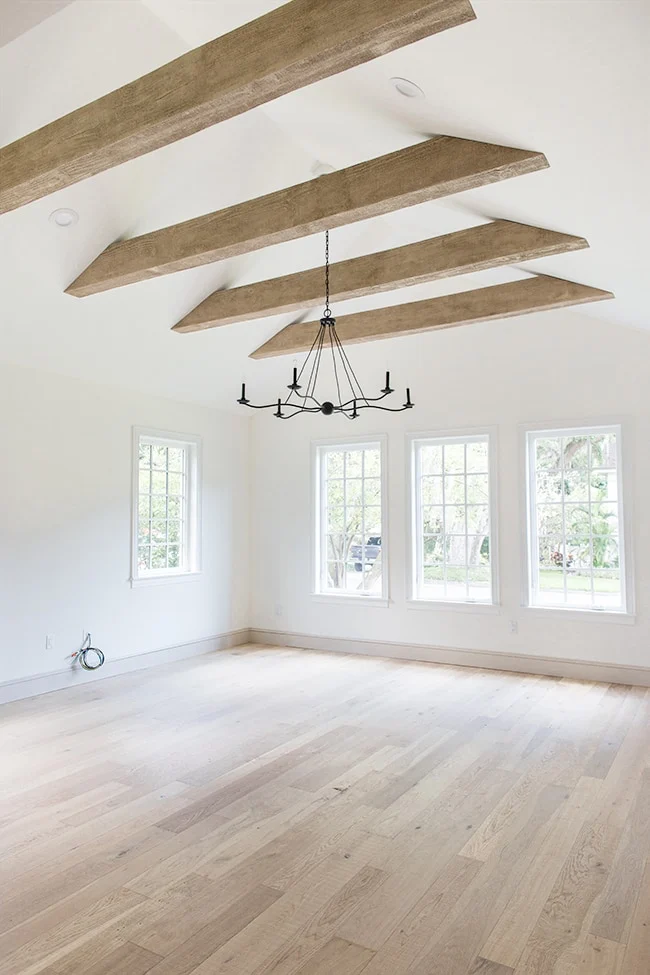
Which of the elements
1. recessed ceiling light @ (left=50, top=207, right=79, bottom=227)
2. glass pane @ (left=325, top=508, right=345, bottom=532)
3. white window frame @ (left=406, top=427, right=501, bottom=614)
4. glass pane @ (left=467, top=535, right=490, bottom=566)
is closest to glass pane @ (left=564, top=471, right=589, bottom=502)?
white window frame @ (left=406, top=427, right=501, bottom=614)

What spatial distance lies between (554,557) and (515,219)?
10.8 feet

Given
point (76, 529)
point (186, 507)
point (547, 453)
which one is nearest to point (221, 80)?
point (76, 529)

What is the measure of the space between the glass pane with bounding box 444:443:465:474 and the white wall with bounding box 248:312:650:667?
24cm

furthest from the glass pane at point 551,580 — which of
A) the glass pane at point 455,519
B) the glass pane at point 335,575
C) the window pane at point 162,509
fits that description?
the window pane at point 162,509

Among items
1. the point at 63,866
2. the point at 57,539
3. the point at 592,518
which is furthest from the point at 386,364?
the point at 63,866

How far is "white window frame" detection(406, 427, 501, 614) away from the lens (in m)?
6.50

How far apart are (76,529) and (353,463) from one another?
299cm

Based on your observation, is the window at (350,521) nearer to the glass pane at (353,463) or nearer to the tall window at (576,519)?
the glass pane at (353,463)

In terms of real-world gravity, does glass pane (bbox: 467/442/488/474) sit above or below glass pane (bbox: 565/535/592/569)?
above

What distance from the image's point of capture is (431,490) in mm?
7020

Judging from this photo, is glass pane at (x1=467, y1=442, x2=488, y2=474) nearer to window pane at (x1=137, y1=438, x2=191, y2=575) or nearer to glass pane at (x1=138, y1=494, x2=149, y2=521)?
window pane at (x1=137, y1=438, x2=191, y2=575)

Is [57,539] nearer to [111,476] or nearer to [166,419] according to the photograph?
[111,476]

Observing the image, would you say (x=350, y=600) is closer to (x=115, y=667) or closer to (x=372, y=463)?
(x=372, y=463)

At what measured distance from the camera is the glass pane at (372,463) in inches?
290
